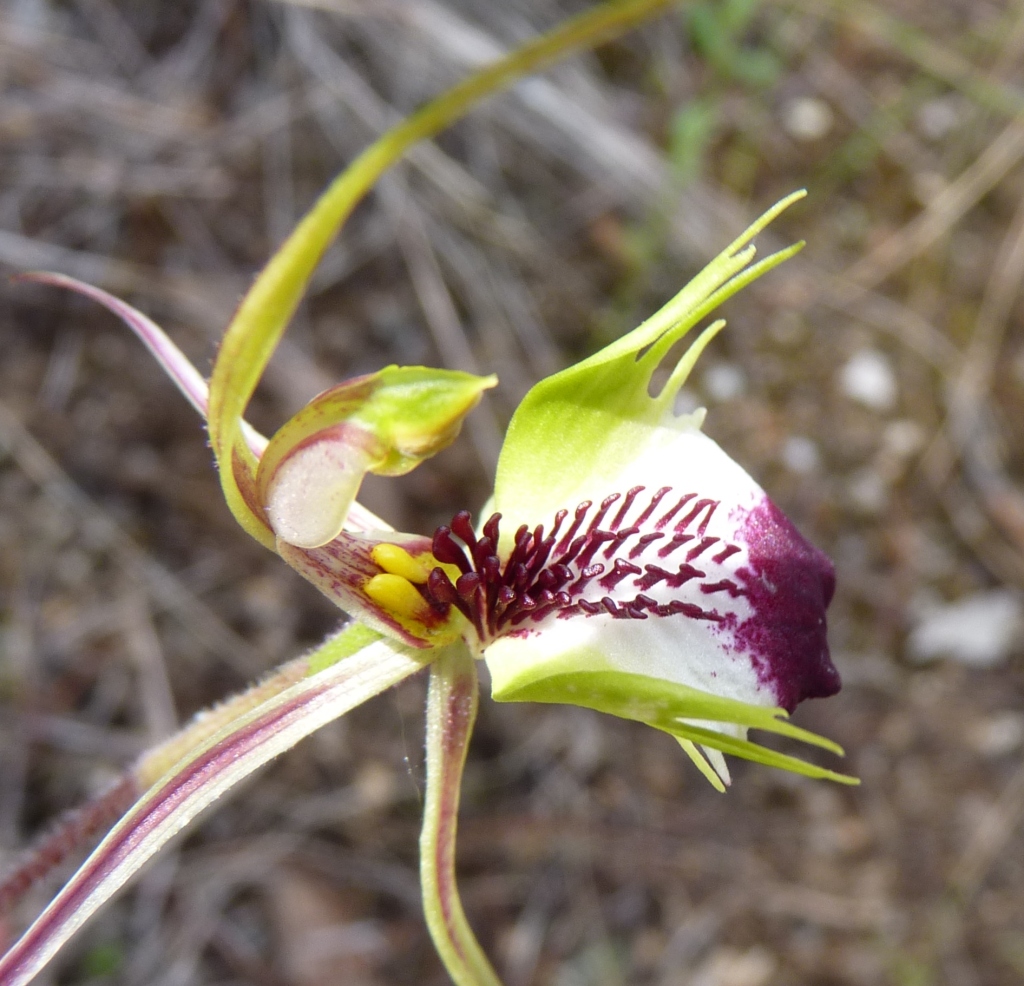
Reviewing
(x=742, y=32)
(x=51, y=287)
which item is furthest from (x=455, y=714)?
(x=742, y=32)

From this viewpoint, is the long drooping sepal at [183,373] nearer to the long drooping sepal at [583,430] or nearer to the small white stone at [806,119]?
the long drooping sepal at [583,430]

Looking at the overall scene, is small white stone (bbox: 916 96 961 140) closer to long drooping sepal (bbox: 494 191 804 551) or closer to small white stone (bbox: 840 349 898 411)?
small white stone (bbox: 840 349 898 411)

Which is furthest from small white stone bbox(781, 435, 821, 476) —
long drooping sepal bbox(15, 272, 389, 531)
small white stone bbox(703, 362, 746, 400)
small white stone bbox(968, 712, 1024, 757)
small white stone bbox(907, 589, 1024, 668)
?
long drooping sepal bbox(15, 272, 389, 531)

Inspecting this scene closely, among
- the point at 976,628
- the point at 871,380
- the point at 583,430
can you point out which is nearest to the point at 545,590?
the point at 583,430

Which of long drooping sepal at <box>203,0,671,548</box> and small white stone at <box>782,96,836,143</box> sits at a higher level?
long drooping sepal at <box>203,0,671,548</box>

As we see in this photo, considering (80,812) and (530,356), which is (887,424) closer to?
(530,356)

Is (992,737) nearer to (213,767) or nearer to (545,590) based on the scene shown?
(545,590)

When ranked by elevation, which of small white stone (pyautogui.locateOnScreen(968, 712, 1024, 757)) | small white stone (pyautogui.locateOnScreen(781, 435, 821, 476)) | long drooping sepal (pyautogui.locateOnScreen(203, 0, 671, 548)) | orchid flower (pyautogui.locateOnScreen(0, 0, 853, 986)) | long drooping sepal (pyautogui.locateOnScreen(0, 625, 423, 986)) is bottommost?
small white stone (pyautogui.locateOnScreen(968, 712, 1024, 757))

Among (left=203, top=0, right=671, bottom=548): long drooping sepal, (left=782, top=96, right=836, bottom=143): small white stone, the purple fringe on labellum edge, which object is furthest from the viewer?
(left=782, top=96, right=836, bottom=143): small white stone
